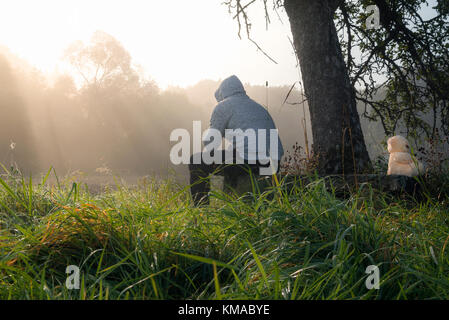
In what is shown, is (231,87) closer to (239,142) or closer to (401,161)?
(239,142)

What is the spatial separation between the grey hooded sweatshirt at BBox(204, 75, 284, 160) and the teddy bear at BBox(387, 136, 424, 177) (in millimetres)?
1313

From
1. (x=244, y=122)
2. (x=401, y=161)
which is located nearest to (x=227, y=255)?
(x=244, y=122)

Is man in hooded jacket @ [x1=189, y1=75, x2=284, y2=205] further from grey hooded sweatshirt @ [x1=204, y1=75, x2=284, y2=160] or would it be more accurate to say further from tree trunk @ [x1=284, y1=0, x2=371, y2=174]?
tree trunk @ [x1=284, y1=0, x2=371, y2=174]

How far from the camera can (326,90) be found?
4988mm

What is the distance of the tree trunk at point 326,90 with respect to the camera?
492 centimetres

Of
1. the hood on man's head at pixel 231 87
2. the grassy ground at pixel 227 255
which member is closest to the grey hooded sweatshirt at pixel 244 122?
the hood on man's head at pixel 231 87

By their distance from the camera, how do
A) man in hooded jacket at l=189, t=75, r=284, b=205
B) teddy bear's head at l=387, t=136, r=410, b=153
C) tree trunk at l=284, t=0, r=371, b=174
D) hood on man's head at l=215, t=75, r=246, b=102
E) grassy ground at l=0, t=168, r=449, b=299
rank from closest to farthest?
1. grassy ground at l=0, t=168, r=449, b=299
2. teddy bear's head at l=387, t=136, r=410, b=153
3. man in hooded jacket at l=189, t=75, r=284, b=205
4. hood on man's head at l=215, t=75, r=246, b=102
5. tree trunk at l=284, t=0, r=371, b=174

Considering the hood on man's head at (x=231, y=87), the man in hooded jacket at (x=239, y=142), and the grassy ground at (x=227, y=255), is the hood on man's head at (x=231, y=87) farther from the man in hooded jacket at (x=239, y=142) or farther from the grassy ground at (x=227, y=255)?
the grassy ground at (x=227, y=255)

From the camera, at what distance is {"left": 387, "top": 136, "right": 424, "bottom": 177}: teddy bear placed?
3820mm

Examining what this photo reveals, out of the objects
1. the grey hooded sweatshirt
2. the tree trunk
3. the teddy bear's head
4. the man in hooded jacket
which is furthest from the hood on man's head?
the teddy bear's head

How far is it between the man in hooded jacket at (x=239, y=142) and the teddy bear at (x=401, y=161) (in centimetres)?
132

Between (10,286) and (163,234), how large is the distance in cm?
84

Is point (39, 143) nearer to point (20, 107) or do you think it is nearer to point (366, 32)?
point (20, 107)
